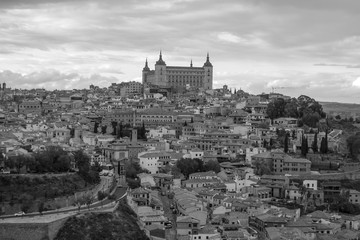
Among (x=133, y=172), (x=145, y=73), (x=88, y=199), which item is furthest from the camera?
(x=145, y=73)

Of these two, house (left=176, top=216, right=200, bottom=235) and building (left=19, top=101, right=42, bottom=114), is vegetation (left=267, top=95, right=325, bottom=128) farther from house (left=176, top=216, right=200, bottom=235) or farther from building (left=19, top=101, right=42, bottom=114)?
house (left=176, top=216, right=200, bottom=235)

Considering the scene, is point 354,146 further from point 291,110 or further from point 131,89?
point 131,89

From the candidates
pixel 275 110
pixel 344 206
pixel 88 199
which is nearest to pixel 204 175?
pixel 344 206

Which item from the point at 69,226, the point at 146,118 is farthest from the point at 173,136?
the point at 69,226

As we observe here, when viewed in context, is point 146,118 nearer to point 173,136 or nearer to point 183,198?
point 173,136

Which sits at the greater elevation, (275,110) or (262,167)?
(275,110)

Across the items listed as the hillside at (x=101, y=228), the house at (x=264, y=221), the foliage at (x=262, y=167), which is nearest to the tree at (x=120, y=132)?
the foliage at (x=262, y=167)

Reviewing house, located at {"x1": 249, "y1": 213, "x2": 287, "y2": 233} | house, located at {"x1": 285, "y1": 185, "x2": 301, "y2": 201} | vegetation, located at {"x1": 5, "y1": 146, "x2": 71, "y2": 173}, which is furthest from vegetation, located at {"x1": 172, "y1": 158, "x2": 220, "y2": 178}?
house, located at {"x1": 249, "y1": 213, "x2": 287, "y2": 233}
